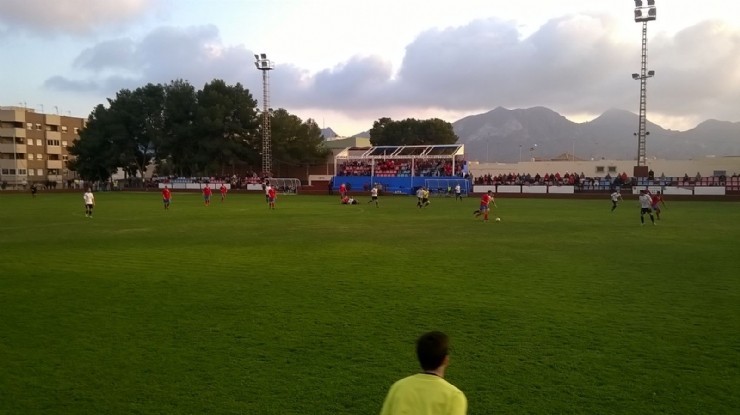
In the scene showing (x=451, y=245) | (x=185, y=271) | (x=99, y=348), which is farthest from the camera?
(x=451, y=245)

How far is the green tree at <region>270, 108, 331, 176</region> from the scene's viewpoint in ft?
254

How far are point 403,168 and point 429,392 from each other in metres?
56.9

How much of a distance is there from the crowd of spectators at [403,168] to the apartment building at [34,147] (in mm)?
51606

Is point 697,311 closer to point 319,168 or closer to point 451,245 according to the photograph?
point 451,245

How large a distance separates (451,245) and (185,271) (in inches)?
311

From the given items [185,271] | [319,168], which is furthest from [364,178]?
[185,271]

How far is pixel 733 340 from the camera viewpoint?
719cm

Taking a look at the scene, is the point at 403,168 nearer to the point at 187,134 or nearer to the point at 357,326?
the point at 187,134

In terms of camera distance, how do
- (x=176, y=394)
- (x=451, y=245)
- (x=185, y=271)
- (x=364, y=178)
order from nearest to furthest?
(x=176, y=394), (x=185, y=271), (x=451, y=245), (x=364, y=178)

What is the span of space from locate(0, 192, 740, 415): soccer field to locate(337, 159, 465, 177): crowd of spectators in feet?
135

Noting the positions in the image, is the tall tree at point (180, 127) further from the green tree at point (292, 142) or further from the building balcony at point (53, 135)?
the building balcony at point (53, 135)

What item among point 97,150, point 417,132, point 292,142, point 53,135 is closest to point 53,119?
point 53,135

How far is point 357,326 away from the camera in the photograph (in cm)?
786

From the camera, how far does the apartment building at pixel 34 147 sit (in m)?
87.8
